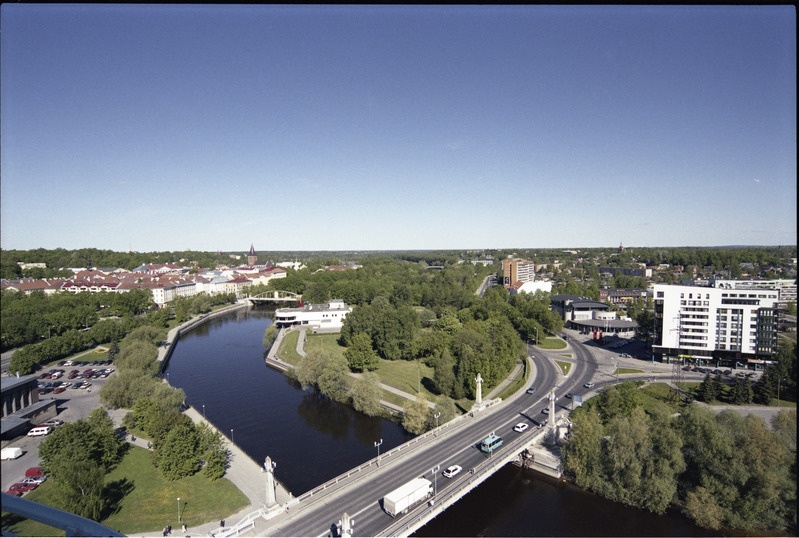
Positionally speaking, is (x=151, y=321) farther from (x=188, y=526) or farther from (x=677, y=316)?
(x=677, y=316)

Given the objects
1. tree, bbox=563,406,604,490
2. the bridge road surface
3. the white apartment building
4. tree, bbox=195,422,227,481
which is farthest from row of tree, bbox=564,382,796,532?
the white apartment building

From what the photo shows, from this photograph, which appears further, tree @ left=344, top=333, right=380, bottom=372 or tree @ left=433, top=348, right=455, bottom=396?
tree @ left=344, top=333, right=380, bottom=372

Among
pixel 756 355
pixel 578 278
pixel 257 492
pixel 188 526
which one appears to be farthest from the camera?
pixel 578 278

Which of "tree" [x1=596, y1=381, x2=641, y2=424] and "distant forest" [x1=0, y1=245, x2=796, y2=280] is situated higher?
"distant forest" [x1=0, y1=245, x2=796, y2=280]

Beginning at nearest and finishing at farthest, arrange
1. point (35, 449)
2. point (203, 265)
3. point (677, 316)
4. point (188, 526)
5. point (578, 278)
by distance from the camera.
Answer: point (188, 526)
point (35, 449)
point (677, 316)
point (578, 278)
point (203, 265)

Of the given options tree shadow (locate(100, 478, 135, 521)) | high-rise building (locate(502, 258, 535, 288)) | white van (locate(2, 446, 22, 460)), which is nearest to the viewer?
white van (locate(2, 446, 22, 460))

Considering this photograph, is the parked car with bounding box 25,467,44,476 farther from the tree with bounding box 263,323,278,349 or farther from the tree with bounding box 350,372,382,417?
the tree with bounding box 263,323,278,349

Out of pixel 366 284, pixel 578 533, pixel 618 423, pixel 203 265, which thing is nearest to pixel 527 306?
pixel 366 284
